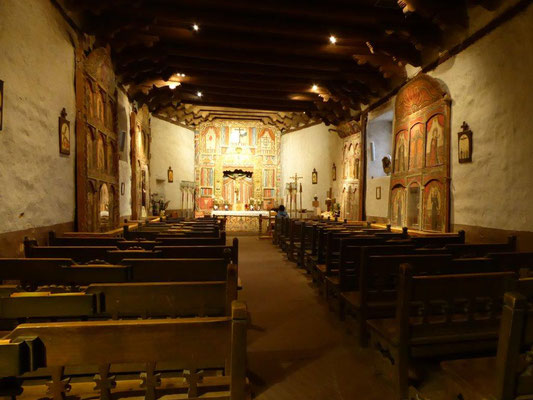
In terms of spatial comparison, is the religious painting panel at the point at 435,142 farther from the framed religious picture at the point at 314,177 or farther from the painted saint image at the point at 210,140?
the painted saint image at the point at 210,140

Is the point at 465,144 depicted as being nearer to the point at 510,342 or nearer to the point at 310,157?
the point at 510,342

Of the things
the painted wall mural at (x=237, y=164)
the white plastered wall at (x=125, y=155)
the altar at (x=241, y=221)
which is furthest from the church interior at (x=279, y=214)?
the painted wall mural at (x=237, y=164)

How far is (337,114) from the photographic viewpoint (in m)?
11.8

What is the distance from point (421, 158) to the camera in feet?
24.2

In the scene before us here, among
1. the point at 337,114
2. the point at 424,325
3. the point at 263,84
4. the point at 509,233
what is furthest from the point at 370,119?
the point at 424,325

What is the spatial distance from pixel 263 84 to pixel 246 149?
668 centimetres

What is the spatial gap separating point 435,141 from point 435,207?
1420 millimetres

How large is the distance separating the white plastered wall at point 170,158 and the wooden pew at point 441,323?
39.2 ft

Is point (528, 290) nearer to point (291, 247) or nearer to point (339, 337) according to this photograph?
point (339, 337)

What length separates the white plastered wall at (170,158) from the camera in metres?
13.4

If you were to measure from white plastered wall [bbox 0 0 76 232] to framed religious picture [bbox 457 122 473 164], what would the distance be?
693 cm

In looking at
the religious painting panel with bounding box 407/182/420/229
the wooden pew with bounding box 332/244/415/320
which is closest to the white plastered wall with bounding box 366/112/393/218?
the religious painting panel with bounding box 407/182/420/229

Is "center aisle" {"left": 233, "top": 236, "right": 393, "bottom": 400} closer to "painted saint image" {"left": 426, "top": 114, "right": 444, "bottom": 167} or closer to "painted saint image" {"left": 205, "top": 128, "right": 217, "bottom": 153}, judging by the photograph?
"painted saint image" {"left": 426, "top": 114, "right": 444, "bottom": 167}

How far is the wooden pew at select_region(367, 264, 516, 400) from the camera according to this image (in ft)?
6.98
